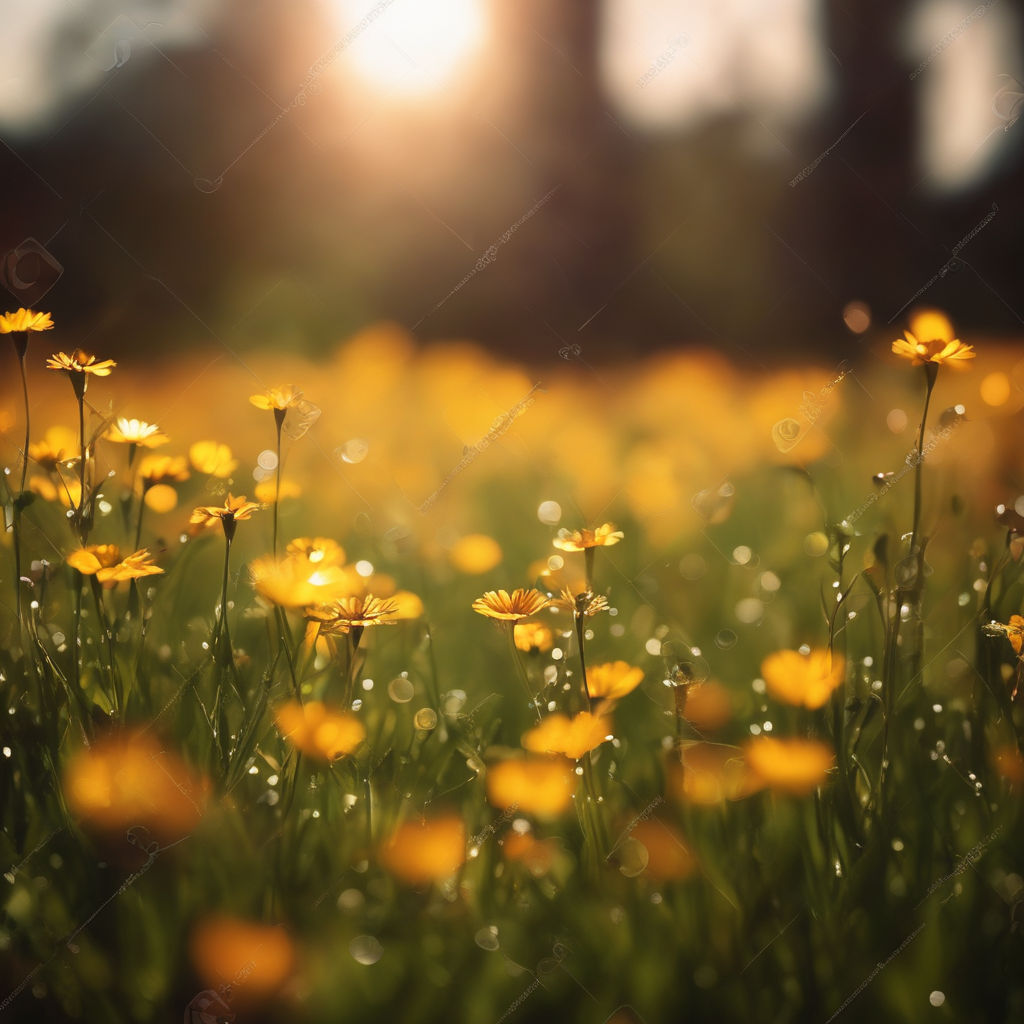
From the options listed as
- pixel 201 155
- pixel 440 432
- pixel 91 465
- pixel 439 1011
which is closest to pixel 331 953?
pixel 439 1011

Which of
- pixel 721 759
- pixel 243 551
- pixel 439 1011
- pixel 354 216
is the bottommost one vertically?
pixel 439 1011

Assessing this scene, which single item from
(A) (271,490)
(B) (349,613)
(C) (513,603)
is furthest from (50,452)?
(C) (513,603)

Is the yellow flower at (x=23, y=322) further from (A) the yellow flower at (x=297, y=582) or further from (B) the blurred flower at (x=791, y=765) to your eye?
(B) the blurred flower at (x=791, y=765)

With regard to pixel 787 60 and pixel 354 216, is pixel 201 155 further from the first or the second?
pixel 787 60

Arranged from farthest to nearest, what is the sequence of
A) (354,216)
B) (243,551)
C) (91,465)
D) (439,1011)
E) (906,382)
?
(354,216), (906,382), (243,551), (91,465), (439,1011)

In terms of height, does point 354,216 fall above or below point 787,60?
below

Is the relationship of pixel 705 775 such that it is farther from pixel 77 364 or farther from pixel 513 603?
pixel 77 364

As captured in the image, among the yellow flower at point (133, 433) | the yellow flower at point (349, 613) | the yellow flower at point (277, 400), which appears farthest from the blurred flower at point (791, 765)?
the yellow flower at point (133, 433)
